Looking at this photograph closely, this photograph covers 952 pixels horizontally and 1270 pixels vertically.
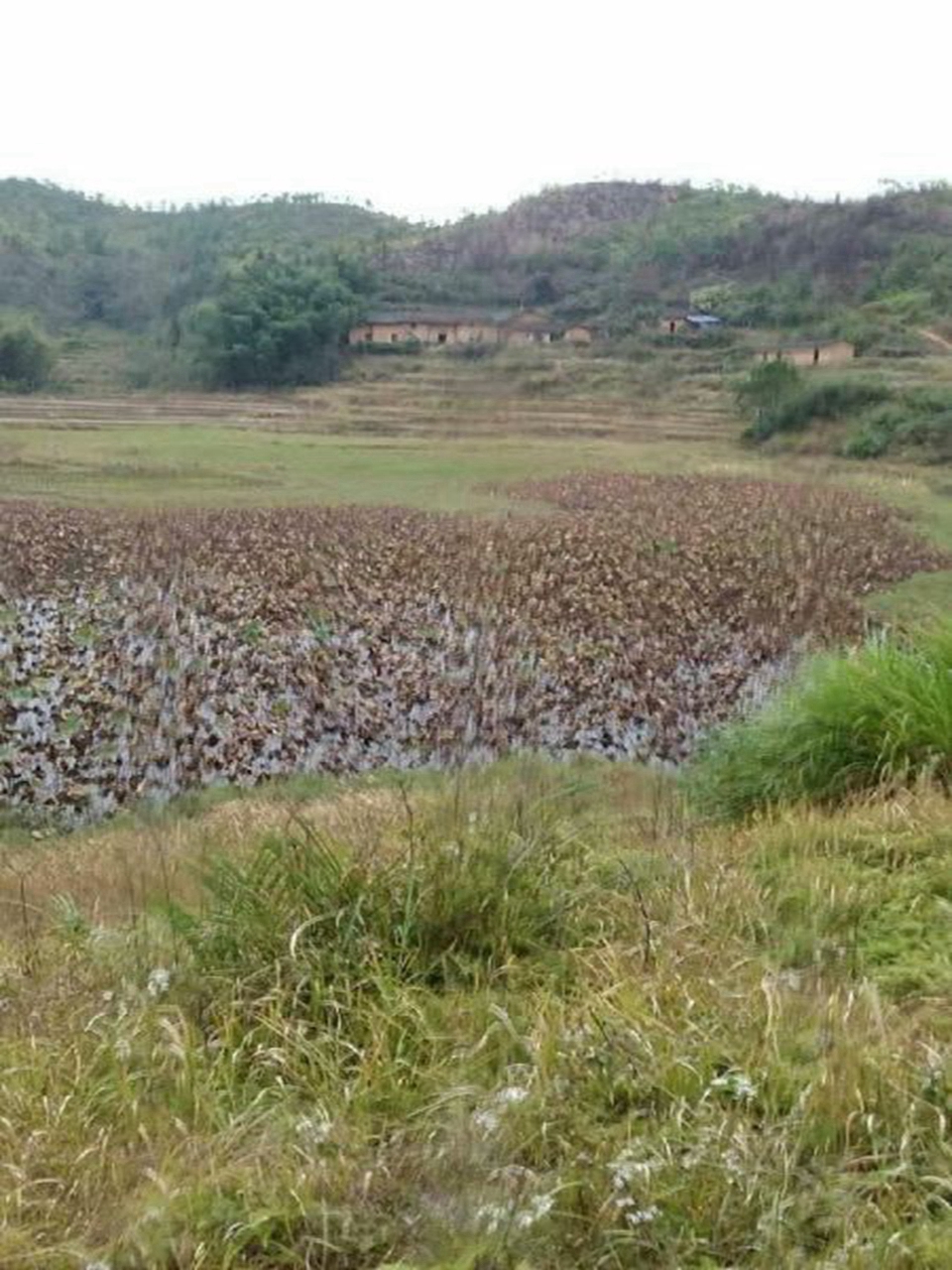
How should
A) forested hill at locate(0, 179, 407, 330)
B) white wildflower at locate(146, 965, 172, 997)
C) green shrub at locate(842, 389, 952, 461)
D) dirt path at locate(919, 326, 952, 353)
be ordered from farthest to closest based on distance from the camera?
forested hill at locate(0, 179, 407, 330)
dirt path at locate(919, 326, 952, 353)
green shrub at locate(842, 389, 952, 461)
white wildflower at locate(146, 965, 172, 997)

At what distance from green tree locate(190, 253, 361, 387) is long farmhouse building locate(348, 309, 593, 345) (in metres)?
1.45

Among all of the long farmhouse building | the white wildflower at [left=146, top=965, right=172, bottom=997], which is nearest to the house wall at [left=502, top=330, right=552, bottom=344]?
the long farmhouse building

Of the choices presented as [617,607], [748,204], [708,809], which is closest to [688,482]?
[617,607]

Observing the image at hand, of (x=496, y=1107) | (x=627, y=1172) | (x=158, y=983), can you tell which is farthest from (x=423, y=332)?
(x=627, y=1172)

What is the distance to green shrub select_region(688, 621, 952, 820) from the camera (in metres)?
5.25

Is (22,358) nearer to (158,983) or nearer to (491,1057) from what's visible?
(158,983)

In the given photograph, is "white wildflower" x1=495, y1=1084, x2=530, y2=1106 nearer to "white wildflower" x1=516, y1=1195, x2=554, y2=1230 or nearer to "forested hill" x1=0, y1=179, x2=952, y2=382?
"white wildflower" x1=516, y1=1195, x2=554, y2=1230

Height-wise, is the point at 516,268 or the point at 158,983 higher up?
the point at 516,268

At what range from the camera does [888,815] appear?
4516mm

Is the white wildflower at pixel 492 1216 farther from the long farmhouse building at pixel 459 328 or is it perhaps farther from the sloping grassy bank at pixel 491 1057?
the long farmhouse building at pixel 459 328

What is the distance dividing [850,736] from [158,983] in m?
3.46

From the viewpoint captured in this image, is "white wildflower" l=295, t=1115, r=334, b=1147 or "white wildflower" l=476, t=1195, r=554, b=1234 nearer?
"white wildflower" l=476, t=1195, r=554, b=1234

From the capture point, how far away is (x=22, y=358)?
52375mm

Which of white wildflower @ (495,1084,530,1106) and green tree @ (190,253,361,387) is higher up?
green tree @ (190,253,361,387)
